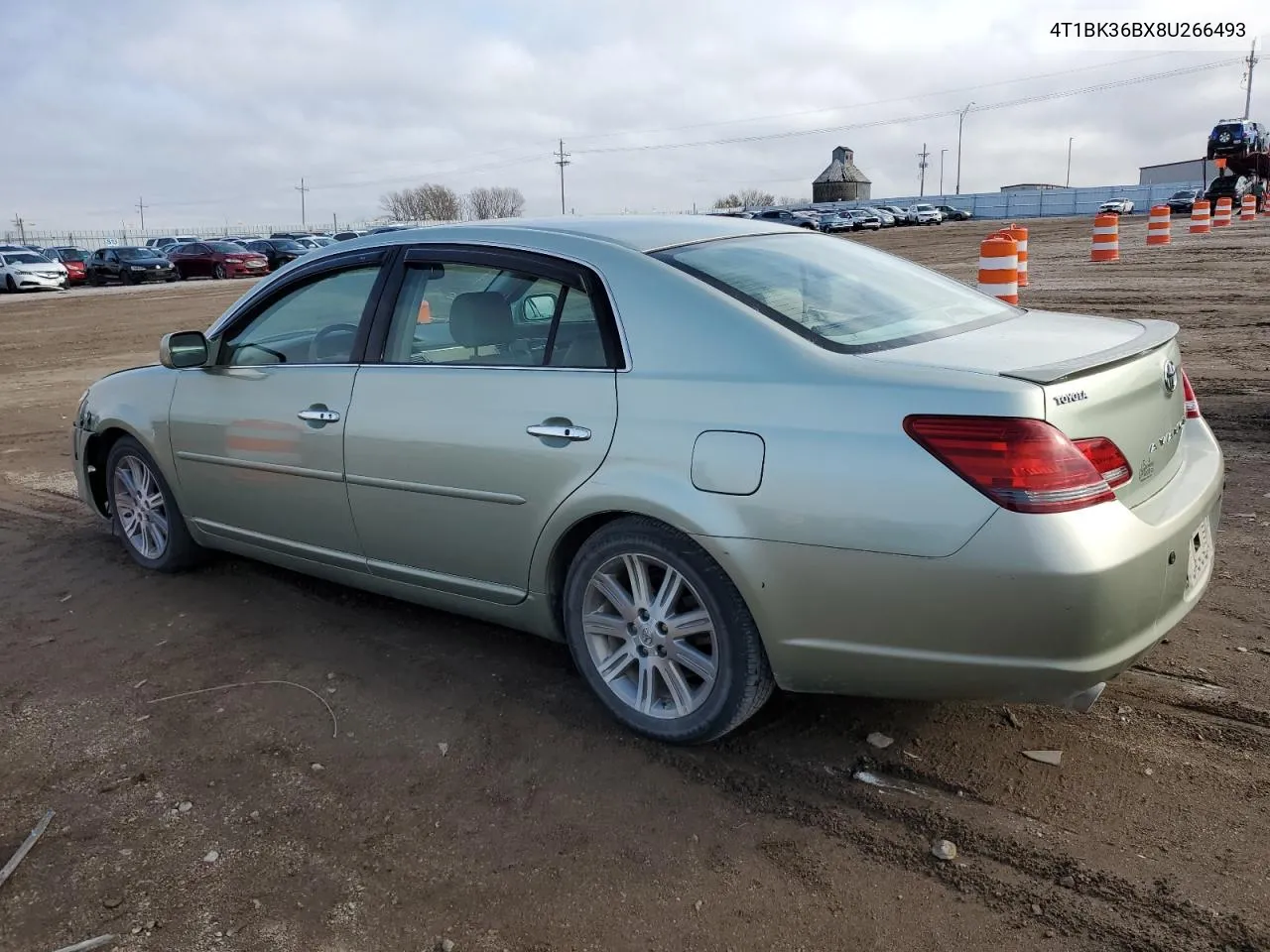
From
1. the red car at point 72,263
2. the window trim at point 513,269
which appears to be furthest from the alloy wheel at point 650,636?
the red car at point 72,263

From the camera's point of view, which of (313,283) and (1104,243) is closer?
(313,283)

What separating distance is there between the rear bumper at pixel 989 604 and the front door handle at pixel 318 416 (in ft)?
5.80

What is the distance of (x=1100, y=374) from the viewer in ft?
9.27

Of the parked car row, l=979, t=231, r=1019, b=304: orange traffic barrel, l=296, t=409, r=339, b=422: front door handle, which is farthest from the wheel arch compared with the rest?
the parked car row

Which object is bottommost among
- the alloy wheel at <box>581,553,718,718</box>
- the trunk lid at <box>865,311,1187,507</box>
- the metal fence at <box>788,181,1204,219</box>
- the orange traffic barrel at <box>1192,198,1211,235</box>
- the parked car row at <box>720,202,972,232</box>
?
the alloy wheel at <box>581,553,718,718</box>

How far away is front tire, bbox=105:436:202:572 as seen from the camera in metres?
5.00

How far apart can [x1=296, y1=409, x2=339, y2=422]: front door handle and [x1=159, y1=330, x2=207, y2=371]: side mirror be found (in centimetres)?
77

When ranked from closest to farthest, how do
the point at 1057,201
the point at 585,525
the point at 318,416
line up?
the point at 585,525
the point at 318,416
the point at 1057,201

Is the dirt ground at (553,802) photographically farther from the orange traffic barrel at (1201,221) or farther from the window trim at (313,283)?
the orange traffic barrel at (1201,221)

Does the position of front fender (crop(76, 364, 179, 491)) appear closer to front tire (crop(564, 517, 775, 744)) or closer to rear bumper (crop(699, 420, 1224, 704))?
front tire (crop(564, 517, 775, 744))

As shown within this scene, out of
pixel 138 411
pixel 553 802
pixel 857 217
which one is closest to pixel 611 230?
pixel 553 802

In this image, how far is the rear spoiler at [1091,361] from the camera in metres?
2.69

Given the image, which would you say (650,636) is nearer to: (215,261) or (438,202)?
(215,261)

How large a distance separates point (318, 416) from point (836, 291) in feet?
6.63
